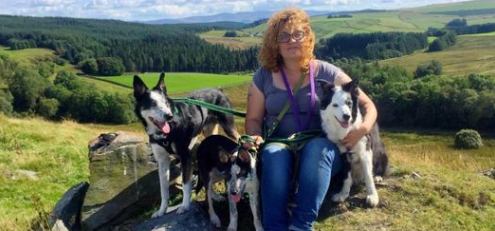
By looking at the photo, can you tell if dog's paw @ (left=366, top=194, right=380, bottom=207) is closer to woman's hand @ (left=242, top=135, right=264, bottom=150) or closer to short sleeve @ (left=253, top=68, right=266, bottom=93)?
woman's hand @ (left=242, top=135, right=264, bottom=150)

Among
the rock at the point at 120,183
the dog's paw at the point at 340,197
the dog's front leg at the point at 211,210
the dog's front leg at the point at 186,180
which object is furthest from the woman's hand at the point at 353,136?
the rock at the point at 120,183

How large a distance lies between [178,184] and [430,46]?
134 metres

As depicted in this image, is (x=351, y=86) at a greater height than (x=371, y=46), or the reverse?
(x=351, y=86)

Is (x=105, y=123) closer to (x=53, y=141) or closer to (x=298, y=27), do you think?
(x=53, y=141)

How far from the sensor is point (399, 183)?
6410 mm

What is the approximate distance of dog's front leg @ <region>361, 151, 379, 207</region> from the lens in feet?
18.5

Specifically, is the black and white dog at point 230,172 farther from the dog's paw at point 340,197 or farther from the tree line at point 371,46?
the tree line at point 371,46

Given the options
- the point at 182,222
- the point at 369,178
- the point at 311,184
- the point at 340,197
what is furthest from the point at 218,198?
the point at 369,178

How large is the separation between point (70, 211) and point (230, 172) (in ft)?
8.56

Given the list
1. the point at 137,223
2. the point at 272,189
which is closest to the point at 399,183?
the point at 272,189

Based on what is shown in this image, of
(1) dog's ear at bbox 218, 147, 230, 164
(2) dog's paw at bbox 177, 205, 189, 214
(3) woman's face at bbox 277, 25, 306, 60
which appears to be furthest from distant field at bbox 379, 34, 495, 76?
(1) dog's ear at bbox 218, 147, 230, 164

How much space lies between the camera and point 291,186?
16.6ft

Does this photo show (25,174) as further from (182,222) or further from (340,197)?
(340,197)

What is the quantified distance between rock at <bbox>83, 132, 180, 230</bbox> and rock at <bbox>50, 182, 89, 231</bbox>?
0.78 feet
